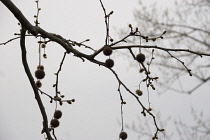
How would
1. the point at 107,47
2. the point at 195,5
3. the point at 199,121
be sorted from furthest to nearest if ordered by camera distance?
the point at 195,5 < the point at 199,121 < the point at 107,47

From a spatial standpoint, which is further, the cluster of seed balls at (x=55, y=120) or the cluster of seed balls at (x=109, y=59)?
the cluster of seed balls at (x=55, y=120)

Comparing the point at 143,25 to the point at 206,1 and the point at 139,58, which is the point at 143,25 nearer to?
the point at 206,1

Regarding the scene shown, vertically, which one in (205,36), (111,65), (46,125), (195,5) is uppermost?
(195,5)

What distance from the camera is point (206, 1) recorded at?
137 inches

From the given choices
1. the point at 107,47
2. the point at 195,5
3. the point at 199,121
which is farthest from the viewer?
the point at 195,5

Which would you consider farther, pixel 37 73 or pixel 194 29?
pixel 194 29

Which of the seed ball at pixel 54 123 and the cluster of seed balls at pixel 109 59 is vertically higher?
the cluster of seed balls at pixel 109 59

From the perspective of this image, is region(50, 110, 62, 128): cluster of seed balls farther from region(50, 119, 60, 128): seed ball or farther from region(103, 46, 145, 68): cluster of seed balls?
region(103, 46, 145, 68): cluster of seed balls

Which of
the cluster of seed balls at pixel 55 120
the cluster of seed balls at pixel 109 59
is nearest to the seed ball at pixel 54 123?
the cluster of seed balls at pixel 55 120

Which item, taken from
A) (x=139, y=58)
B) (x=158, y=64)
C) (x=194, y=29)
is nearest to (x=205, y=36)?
(x=194, y=29)

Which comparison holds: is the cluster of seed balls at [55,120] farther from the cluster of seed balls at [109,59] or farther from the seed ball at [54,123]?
the cluster of seed balls at [109,59]

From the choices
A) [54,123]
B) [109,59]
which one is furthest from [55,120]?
[109,59]

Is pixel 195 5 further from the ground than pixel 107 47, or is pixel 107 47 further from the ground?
pixel 195 5

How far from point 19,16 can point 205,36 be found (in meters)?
3.24
